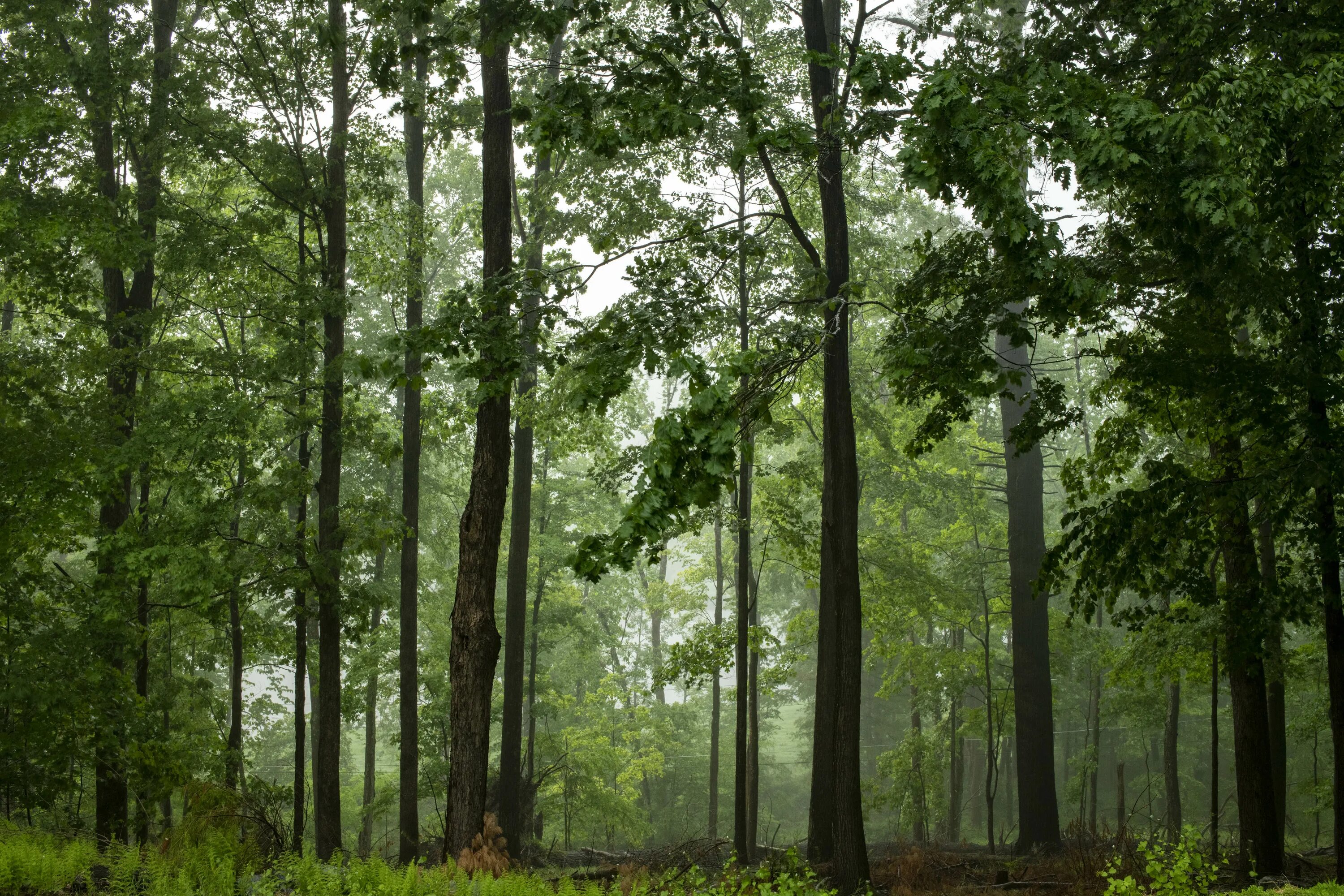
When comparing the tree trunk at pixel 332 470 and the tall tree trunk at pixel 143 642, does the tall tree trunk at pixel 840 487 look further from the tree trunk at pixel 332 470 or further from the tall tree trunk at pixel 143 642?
the tall tree trunk at pixel 143 642

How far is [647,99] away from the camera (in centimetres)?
700

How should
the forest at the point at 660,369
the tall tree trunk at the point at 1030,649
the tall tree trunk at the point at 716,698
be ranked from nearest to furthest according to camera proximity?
1. the forest at the point at 660,369
2. the tall tree trunk at the point at 1030,649
3. the tall tree trunk at the point at 716,698

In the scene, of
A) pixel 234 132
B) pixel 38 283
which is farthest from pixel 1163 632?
pixel 38 283

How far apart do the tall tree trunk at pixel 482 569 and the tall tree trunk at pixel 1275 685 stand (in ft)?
22.6

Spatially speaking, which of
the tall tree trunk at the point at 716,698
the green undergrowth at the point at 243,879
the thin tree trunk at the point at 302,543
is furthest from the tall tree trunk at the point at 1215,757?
the thin tree trunk at the point at 302,543

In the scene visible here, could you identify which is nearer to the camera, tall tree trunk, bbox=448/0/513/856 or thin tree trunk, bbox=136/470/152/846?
tall tree trunk, bbox=448/0/513/856

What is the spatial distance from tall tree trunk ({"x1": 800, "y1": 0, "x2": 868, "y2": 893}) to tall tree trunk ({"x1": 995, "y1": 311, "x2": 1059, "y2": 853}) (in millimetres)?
5174

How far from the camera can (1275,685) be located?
10984 millimetres

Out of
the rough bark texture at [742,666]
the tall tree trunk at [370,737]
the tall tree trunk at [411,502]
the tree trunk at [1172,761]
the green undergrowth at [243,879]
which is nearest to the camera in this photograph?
the green undergrowth at [243,879]

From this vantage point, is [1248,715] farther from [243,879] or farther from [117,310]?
[117,310]

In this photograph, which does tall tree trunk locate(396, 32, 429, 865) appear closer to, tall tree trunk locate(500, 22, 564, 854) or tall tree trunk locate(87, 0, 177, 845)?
tall tree trunk locate(500, 22, 564, 854)

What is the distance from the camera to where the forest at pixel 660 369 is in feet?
20.5

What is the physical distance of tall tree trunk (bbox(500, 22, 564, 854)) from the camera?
47.6 ft

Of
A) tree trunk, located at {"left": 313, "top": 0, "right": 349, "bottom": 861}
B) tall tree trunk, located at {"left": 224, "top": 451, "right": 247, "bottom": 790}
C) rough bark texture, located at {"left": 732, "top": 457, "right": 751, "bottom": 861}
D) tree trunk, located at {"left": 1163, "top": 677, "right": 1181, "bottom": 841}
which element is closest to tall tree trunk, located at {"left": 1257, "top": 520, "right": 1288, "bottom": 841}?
rough bark texture, located at {"left": 732, "top": 457, "right": 751, "bottom": 861}
